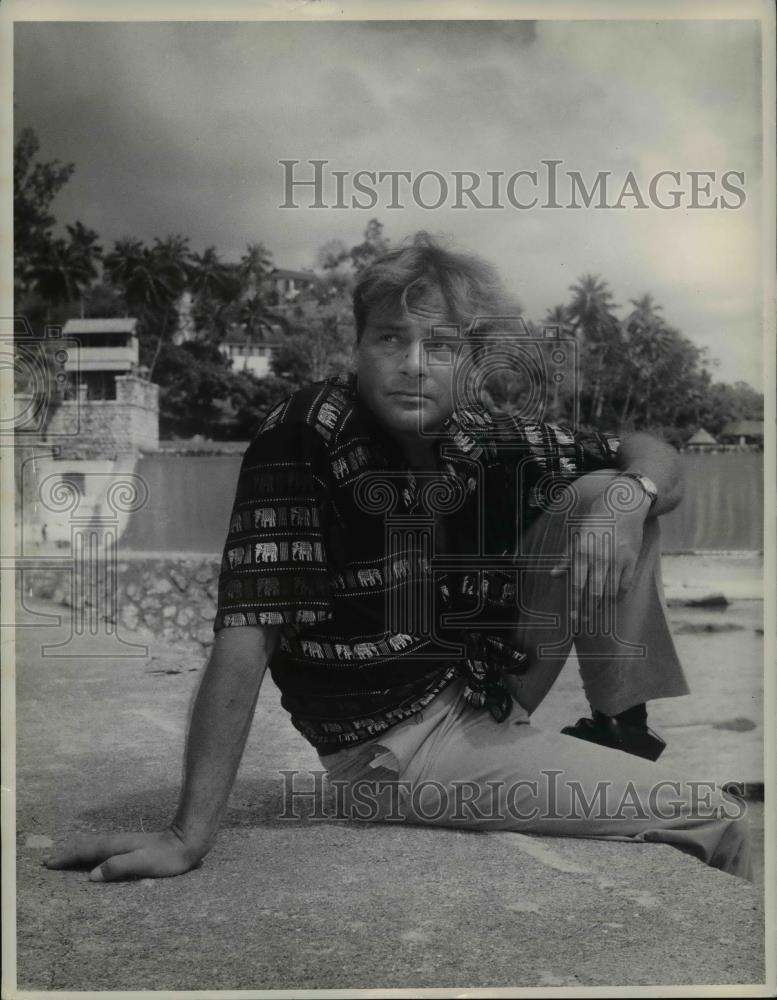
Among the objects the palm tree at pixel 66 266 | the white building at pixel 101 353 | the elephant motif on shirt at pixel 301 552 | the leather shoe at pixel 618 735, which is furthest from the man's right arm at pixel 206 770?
the palm tree at pixel 66 266

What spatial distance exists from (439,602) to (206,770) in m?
0.84

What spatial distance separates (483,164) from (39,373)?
1.52 m

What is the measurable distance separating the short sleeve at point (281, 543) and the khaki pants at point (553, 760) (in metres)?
0.52

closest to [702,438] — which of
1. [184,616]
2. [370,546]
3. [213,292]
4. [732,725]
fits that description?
[732,725]

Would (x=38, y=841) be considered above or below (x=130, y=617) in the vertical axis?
below

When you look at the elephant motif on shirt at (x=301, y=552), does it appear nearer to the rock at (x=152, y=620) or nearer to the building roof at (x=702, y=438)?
the rock at (x=152, y=620)

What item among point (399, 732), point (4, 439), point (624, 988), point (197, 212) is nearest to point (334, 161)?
point (197, 212)

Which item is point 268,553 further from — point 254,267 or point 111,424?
point 254,267

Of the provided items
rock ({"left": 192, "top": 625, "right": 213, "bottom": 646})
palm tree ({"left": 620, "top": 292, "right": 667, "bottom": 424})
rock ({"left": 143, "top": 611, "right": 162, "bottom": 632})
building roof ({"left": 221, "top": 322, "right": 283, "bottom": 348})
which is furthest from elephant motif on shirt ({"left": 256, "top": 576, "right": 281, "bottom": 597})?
palm tree ({"left": 620, "top": 292, "right": 667, "bottom": 424})

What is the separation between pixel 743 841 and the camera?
3254 millimetres

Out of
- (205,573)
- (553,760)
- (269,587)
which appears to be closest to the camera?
(269,587)

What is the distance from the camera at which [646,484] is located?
10.3 ft

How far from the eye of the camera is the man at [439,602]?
9.78 ft

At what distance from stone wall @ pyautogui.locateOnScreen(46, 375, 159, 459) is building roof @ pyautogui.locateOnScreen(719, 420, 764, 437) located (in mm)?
1774
